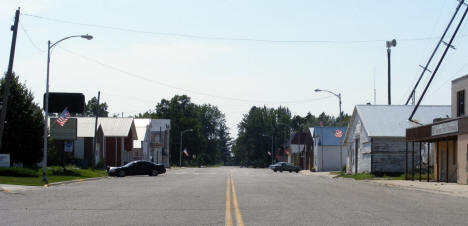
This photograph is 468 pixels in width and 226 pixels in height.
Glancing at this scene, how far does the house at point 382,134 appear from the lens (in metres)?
52.8

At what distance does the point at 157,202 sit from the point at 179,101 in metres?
128

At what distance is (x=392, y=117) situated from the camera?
55688 mm

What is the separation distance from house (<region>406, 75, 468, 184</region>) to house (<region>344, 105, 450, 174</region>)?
34.8ft

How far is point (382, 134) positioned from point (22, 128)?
2969cm

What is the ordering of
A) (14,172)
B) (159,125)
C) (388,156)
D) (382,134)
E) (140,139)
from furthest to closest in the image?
(159,125) < (140,139) < (388,156) < (382,134) < (14,172)

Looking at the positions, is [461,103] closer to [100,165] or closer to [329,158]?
[100,165]

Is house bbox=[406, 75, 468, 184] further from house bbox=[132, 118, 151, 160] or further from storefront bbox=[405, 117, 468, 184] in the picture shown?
house bbox=[132, 118, 151, 160]

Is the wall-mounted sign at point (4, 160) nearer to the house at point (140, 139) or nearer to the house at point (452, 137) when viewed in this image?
the house at point (452, 137)

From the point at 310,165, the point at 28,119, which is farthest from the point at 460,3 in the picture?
the point at 310,165

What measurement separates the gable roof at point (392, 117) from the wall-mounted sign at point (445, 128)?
15771 mm

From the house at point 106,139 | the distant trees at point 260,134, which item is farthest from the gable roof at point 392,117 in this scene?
the distant trees at point 260,134

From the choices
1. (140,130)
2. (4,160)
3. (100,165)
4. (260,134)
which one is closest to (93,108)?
(260,134)

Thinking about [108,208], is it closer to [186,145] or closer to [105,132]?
[105,132]

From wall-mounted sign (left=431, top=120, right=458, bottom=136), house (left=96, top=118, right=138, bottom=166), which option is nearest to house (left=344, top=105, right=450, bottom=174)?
wall-mounted sign (left=431, top=120, right=458, bottom=136)
